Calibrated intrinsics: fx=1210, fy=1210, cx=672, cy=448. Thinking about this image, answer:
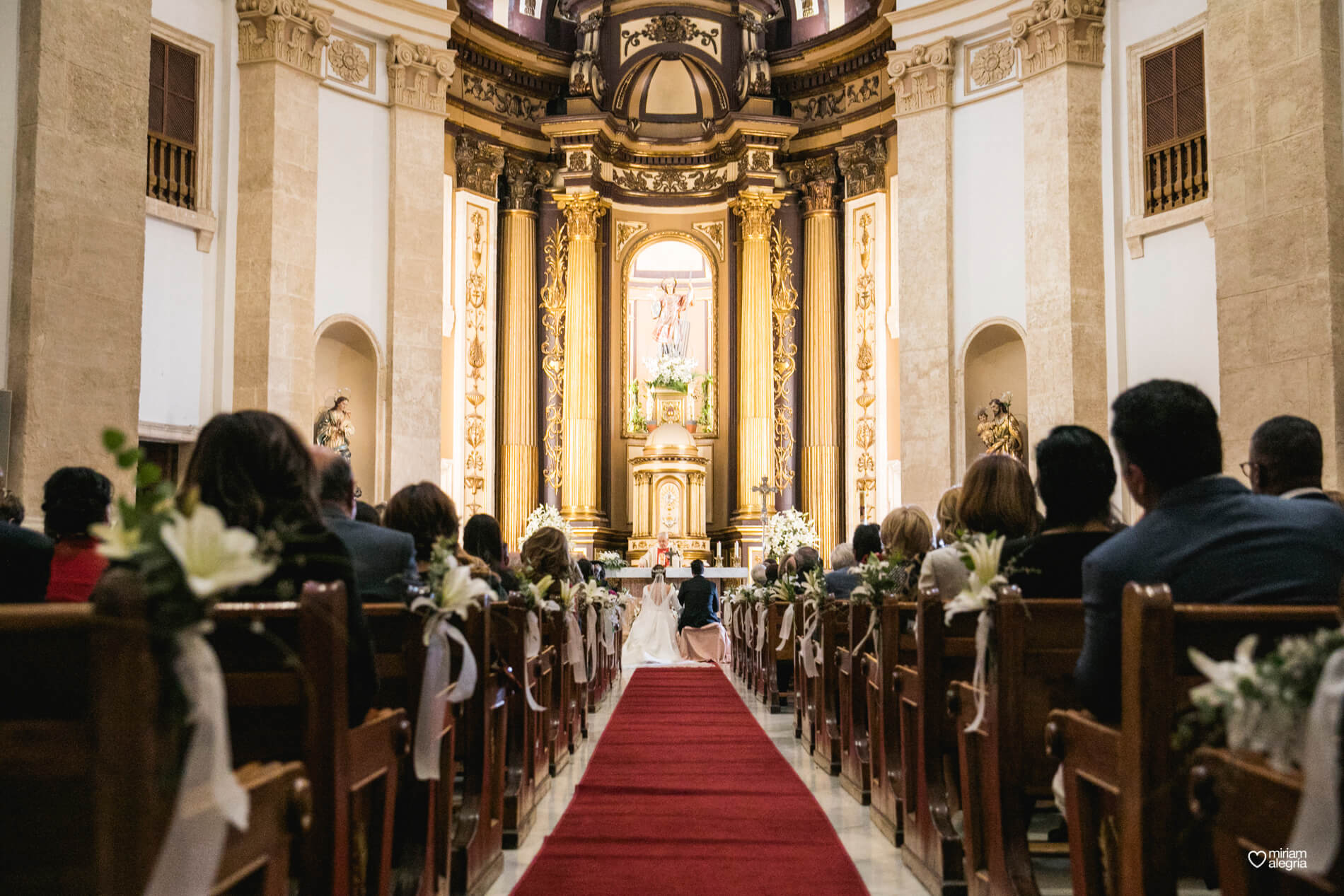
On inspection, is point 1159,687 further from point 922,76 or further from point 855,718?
point 922,76

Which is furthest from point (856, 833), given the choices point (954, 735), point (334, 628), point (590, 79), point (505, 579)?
point (590, 79)

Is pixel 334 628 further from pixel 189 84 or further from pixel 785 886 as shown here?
pixel 189 84

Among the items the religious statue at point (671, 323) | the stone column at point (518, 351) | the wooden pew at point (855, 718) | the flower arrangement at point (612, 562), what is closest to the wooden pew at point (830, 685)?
the wooden pew at point (855, 718)

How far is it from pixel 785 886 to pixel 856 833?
107cm

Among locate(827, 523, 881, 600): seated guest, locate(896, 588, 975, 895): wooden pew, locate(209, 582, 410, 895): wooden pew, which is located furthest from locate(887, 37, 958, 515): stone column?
locate(209, 582, 410, 895): wooden pew

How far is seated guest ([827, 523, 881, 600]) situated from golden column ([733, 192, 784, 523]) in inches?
438

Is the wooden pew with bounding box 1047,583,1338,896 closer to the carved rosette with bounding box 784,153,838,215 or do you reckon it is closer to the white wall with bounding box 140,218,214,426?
the white wall with bounding box 140,218,214,426

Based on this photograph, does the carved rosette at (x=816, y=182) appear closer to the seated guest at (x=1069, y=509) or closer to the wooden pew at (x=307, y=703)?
the seated guest at (x=1069, y=509)

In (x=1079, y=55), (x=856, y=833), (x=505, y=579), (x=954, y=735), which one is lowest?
(x=856, y=833)

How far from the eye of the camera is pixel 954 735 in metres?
4.09

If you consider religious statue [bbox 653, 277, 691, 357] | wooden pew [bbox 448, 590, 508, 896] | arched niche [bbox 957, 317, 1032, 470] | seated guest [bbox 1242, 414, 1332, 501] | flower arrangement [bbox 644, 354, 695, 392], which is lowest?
wooden pew [bbox 448, 590, 508, 896]

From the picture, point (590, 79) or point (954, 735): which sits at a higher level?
point (590, 79)

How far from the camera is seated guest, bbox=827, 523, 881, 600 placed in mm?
6836

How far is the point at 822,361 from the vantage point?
18.0 metres
